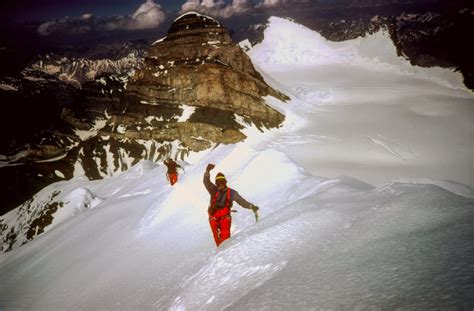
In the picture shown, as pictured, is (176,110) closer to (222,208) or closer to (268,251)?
(222,208)

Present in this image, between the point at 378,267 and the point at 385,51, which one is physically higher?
the point at 385,51

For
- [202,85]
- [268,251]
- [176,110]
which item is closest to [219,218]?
[268,251]

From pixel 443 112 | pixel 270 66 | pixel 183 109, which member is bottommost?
pixel 443 112

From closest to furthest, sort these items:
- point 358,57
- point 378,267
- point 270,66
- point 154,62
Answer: point 378,267, point 154,62, point 358,57, point 270,66

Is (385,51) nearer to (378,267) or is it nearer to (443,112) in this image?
(443,112)

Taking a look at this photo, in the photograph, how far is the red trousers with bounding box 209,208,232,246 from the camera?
799 centimetres

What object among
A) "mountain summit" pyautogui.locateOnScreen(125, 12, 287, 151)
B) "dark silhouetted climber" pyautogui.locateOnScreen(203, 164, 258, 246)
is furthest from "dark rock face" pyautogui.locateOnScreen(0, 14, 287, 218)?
"dark silhouetted climber" pyautogui.locateOnScreen(203, 164, 258, 246)

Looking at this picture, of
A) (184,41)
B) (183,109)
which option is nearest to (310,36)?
(184,41)

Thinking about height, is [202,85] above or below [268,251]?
above

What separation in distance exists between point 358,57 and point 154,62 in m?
66.2

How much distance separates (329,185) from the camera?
33.2 ft

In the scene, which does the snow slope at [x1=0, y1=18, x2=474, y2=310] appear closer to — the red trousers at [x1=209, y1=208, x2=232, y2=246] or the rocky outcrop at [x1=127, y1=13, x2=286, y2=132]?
the red trousers at [x1=209, y1=208, x2=232, y2=246]

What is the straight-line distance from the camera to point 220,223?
8047mm

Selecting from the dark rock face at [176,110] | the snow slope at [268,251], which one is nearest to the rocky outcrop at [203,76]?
the dark rock face at [176,110]
